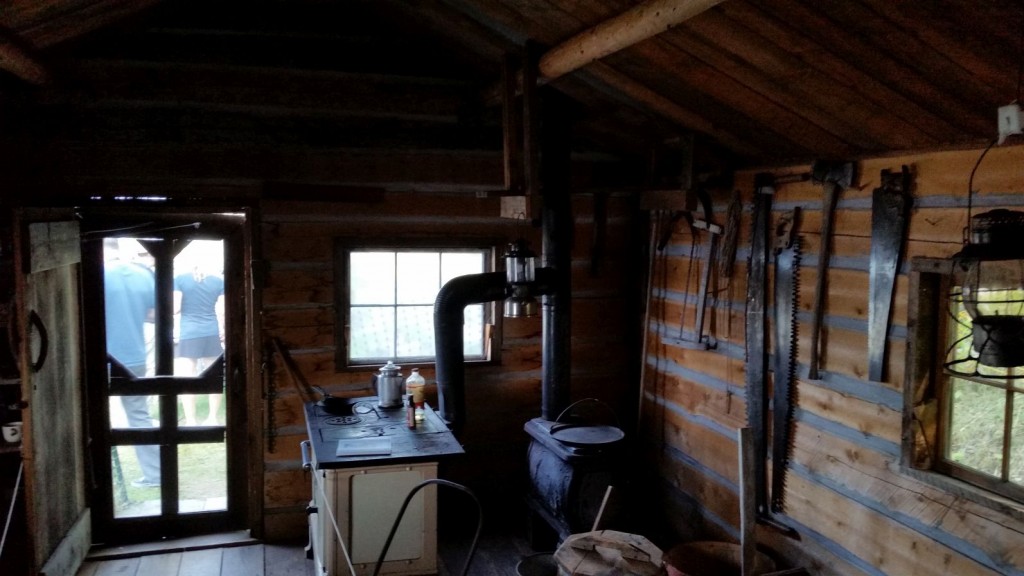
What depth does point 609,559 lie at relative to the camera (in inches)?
144

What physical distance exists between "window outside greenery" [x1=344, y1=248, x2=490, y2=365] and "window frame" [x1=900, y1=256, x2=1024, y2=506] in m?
2.94

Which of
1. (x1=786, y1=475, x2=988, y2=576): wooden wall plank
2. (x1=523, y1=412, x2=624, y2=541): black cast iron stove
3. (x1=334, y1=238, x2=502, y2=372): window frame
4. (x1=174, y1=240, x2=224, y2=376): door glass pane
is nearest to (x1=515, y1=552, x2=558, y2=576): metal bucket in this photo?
(x1=523, y1=412, x2=624, y2=541): black cast iron stove

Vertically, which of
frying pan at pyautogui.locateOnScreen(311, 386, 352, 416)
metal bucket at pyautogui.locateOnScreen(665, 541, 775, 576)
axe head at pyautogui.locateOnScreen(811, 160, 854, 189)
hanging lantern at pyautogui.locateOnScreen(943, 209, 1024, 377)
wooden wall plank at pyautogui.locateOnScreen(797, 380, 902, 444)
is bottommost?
metal bucket at pyautogui.locateOnScreen(665, 541, 775, 576)

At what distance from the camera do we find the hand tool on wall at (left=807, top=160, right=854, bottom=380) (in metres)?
3.84

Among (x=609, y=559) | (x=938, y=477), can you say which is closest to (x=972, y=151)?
(x=938, y=477)

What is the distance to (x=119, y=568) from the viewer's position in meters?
4.91

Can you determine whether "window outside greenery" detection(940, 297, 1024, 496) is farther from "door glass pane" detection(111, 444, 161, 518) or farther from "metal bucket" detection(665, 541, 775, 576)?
"door glass pane" detection(111, 444, 161, 518)

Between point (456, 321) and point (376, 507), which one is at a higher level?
point (456, 321)

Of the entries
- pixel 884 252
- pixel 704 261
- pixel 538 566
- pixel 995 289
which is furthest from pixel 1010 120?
pixel 538 566

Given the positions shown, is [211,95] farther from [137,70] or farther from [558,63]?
[558,63]

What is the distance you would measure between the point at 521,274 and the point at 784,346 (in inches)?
61.2

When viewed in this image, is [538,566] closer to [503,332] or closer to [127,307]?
[503,332]

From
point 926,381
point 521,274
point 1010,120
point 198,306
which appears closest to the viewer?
point 1010,120

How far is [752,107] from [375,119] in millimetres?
2503
